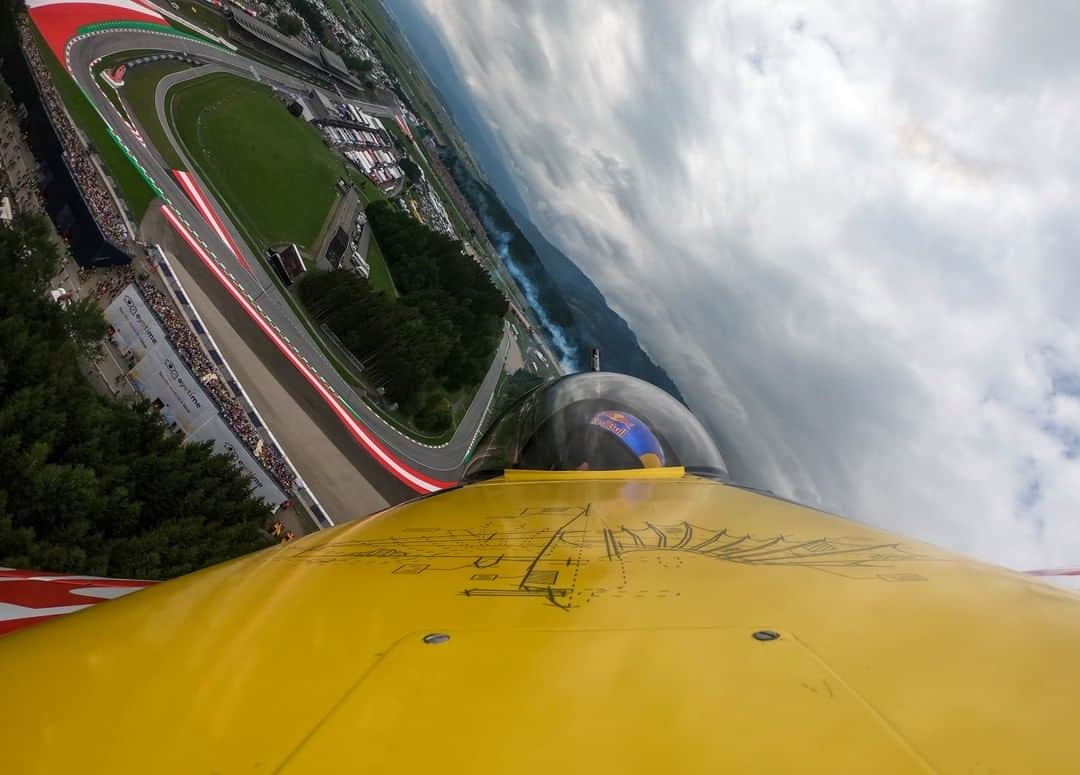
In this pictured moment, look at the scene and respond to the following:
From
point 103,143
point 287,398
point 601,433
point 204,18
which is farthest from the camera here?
point 204,18

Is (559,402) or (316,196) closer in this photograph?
(559,402)

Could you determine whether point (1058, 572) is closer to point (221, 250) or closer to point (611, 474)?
point (611, 474)

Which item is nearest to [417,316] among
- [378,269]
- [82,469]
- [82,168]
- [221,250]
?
[378,269]

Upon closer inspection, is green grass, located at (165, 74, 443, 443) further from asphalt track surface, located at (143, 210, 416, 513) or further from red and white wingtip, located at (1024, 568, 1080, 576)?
red and white wingtip, located at (1024, 568, 1080, 576)

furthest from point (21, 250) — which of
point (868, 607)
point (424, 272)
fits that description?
point (424, 272)

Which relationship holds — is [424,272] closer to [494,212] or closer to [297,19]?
[297,19]

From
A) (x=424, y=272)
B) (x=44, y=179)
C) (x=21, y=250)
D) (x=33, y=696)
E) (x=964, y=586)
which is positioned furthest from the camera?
(x=424, y=272)

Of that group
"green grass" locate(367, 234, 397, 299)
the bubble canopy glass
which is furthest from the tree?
the bubble canopy glass
